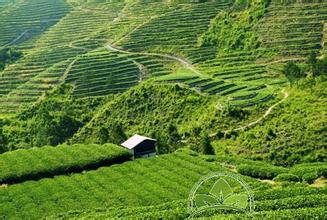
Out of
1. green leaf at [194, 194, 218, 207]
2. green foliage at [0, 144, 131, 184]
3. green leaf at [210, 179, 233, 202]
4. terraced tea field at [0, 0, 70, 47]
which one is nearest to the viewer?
green leaf at [210, 179, 233, 202]

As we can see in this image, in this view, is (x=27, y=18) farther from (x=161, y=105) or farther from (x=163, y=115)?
(x=163, y=115)

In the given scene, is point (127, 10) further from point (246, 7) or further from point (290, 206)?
point (290, 206)

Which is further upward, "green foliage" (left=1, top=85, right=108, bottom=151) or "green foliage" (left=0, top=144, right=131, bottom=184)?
"green foliage" (left=0, top=144, right=131, bottom=184)

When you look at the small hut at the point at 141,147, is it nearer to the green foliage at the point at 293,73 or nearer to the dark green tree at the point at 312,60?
the green foliage at the point at 293,73

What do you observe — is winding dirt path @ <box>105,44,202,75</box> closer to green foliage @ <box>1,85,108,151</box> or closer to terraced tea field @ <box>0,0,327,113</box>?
terraced tea field @ <box>0,0,327,113</box>

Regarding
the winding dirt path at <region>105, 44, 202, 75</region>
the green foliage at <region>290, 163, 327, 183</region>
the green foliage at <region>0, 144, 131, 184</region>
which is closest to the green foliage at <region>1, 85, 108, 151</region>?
the winding dirt path at <region>105, 44, 202, 75</region>

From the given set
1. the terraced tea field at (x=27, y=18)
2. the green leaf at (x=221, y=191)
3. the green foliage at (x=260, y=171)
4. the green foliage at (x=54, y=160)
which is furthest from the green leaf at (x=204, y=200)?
the terraced tea field at (x=27, y=18)
